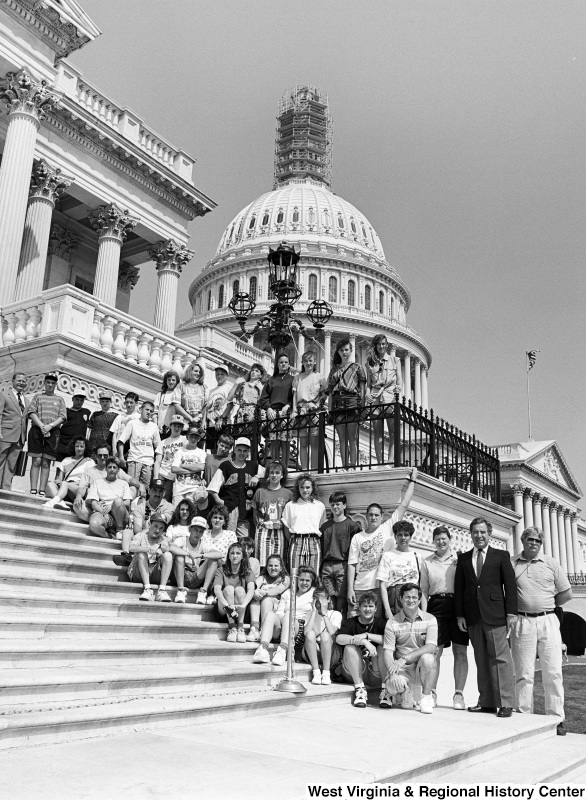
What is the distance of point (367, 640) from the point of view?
304 inches

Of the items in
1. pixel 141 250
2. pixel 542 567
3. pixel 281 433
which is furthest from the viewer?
pixel 141 250

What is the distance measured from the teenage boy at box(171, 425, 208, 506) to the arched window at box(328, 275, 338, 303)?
84661 mm

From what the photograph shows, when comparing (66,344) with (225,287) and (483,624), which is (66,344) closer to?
(483,624)

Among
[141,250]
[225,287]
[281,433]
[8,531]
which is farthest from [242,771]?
[225,287]

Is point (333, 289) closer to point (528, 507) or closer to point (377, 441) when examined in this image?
point (528, 507)

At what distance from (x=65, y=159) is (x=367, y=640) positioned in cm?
2167

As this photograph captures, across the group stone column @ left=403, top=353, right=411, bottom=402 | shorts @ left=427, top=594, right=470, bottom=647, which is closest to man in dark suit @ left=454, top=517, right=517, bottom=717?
shorts @ left=427, top=594, right=470, bottom=647

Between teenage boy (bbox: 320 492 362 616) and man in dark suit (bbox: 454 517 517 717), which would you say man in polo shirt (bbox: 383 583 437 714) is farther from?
teenage boy (bbox: 320 492 362 616)

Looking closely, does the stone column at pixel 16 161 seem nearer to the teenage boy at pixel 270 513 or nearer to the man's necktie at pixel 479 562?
the teenage boy at pixel 270 513

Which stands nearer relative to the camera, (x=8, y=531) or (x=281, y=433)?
(x=8, y=531)

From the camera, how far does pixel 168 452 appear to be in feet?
37.3

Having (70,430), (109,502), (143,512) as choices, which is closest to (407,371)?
(70,430)

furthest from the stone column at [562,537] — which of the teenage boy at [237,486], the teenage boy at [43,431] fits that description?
the teenage boy at [43,431]

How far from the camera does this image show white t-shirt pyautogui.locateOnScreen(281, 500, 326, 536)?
9195 mm
